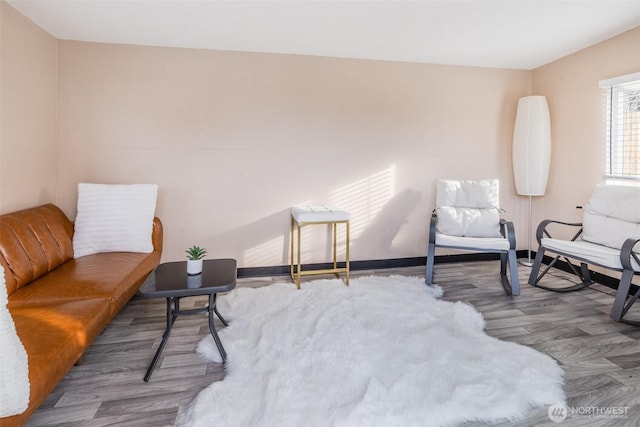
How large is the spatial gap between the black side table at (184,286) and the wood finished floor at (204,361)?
159 millimetres

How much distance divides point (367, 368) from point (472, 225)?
87.6 inches

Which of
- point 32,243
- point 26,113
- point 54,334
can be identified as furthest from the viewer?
point 26,113

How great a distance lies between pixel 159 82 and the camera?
340 cm

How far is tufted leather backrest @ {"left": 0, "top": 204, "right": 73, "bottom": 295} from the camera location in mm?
2133

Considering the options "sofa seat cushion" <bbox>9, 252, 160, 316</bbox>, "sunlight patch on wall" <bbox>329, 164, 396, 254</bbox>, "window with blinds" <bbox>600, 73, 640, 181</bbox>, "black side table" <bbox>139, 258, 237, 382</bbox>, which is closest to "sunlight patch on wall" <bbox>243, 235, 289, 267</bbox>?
"sunlight patch on wall" <bbox>329, 164, 396, 254</bbox>

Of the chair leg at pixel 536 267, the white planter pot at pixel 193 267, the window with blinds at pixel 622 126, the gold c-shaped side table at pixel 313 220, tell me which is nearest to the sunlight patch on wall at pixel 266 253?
the gold c-shaped side table at pixel 313 220

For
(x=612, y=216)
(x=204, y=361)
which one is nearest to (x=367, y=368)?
(x=204, y=361)

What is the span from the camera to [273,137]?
368cm

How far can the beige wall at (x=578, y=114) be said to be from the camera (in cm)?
330

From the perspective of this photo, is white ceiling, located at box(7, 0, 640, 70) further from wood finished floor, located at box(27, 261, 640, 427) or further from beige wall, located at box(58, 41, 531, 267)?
wood finished floor, located at box(27, 261, 640, 427)

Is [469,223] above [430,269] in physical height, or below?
above

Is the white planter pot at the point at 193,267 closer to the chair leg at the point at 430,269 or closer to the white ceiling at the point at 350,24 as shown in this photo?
the white ceiling at the point at 350,24

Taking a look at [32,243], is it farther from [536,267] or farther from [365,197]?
[536,267]

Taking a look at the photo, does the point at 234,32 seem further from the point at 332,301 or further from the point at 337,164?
the point at 332,301
